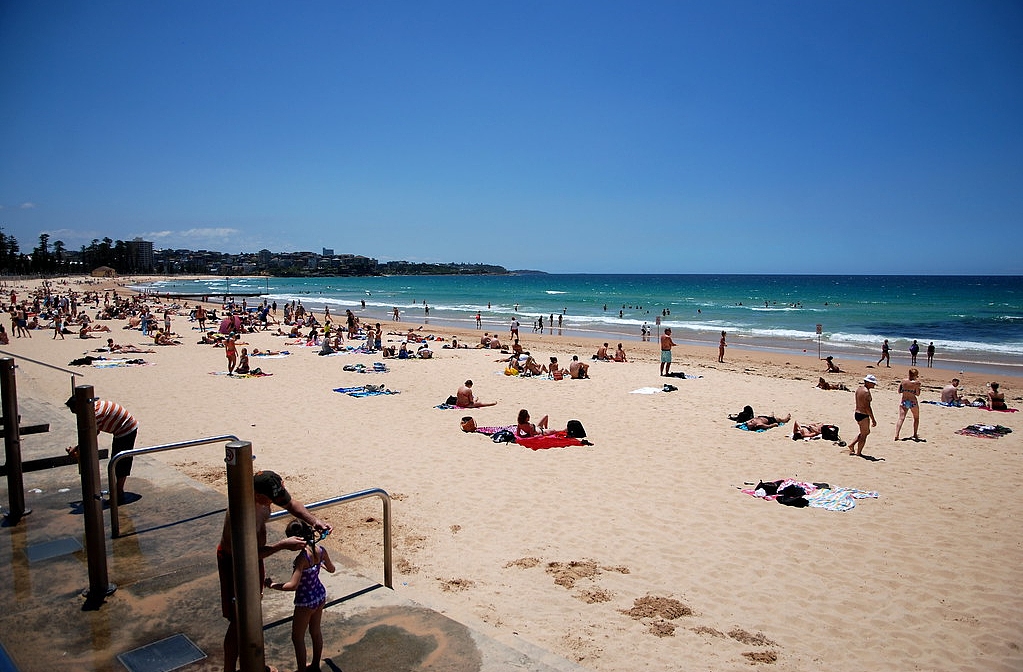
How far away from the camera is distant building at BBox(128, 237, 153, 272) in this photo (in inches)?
6004

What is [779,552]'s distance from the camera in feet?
20.3

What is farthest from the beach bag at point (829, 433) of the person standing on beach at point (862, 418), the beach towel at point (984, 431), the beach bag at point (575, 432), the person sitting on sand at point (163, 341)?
the person sitting on sand at point (163, 341)

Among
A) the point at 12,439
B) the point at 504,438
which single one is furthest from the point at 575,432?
the point at 12,439

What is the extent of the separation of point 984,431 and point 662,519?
28.4 feet

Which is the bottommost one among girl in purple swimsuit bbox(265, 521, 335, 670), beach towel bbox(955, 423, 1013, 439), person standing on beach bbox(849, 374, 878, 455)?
beach towel bbox(955, 423, 1013, 439)

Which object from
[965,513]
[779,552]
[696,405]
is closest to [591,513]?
[779,552]

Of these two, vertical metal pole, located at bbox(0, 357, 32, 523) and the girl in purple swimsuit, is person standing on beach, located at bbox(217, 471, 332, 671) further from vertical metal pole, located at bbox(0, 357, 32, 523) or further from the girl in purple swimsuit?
vertical metal pole, located at bbox(0, 357, 32, 523)

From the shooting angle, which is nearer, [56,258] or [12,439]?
[12,439]

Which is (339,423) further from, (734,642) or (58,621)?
(734,642)

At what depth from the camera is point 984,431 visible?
1160cm

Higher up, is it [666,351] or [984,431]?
[666,351]

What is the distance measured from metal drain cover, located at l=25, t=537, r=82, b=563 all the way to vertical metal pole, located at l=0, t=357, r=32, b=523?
2.19 ft

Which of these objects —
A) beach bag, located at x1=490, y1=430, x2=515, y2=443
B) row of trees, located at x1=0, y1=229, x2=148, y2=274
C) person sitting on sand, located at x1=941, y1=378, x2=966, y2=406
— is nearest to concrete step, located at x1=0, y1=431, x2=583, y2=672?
beach bag, located at x1=490, y1=430, x2=515, y2=443

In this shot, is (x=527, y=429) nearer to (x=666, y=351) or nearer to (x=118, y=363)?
(x=666, y=351)
